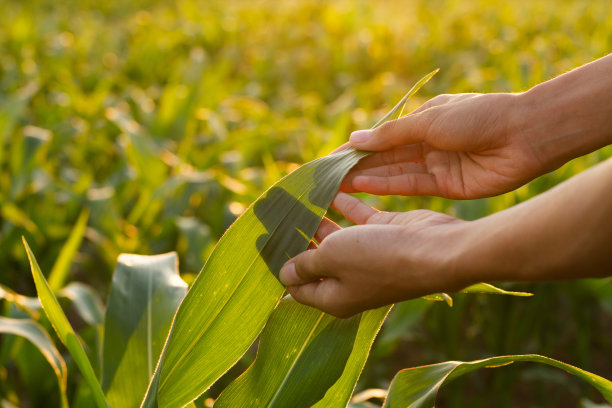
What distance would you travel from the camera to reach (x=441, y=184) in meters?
1.27

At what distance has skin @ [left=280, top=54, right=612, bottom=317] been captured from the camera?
0.72m

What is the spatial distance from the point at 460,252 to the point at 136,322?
0.71m

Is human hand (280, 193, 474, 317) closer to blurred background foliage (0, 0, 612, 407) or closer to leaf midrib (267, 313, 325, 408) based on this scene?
leaf midrib (267, 313, 325, 408)

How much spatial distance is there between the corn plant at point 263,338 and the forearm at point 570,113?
0.28m

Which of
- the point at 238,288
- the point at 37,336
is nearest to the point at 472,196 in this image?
the point at 238,288

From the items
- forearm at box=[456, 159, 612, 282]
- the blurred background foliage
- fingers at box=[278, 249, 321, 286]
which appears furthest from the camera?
the blurred background foliage

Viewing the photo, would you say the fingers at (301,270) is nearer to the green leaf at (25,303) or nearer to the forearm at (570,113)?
the forearm at (570,113)

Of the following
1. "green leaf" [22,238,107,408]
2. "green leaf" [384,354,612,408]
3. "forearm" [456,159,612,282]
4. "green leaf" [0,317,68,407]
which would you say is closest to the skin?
"forearm" [456,159,612,282]

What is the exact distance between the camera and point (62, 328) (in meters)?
0.93

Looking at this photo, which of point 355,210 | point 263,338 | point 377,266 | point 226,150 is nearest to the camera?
point 377,266

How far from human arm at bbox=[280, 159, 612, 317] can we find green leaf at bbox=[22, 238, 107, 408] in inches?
13.2

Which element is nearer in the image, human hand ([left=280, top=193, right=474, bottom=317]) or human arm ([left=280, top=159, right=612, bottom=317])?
human arm ([left=280, top=159, right=612, bottom=317])

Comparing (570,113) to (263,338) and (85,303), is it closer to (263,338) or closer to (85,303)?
(263,338)

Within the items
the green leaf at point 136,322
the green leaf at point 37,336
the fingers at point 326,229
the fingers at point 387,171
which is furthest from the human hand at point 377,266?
the green leaf at point 37,336
